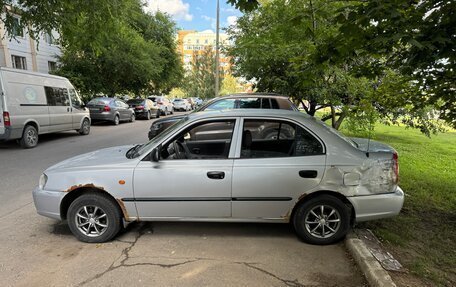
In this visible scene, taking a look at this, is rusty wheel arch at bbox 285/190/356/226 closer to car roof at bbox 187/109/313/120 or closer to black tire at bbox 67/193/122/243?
car roof at bbox 187/109/313/120

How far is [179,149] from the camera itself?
4238 millimetres

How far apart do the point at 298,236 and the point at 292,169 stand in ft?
2.96

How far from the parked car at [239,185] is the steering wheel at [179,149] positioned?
0.03m

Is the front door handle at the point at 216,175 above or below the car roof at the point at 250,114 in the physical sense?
below

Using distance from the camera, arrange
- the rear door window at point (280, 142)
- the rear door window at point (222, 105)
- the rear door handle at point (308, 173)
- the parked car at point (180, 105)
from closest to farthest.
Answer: the rear door handle at point (308, 173) → the rear door window at point (280, 142) → the rear door window at point (222, 105) → the parked car at point (180, 105)

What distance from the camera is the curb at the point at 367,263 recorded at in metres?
3.03

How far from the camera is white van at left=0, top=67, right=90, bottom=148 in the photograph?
31.2 feet

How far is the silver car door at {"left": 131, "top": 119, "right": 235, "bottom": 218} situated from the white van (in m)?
7.92

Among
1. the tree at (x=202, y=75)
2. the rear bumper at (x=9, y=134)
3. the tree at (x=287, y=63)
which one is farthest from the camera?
the tree at (x=202, y=75)

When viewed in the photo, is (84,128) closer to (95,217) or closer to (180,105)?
(95,217)

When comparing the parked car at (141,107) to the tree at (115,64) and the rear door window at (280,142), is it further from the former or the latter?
the rear door window at (280,142)

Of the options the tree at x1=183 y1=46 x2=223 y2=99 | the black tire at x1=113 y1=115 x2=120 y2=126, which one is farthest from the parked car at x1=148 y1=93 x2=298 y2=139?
the tree at x1=183 y1=46 x2=223 y2=99

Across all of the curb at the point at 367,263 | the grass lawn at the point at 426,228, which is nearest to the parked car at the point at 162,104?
the grass lawn at the point at 426,228

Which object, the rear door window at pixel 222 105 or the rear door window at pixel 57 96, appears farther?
the rear door window at pixel 57 96
